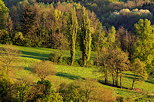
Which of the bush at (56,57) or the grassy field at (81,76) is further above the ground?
the bush at (56,57)

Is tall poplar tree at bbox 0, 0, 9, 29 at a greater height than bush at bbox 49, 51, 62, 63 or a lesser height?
greater

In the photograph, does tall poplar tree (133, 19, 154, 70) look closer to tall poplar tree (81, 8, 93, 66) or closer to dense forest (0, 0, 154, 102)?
dense forest (0, 0, 154, 102)

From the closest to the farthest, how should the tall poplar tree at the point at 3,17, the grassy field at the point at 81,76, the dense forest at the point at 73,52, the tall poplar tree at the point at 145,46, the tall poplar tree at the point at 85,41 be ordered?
the dense forest at the point at 73,52
the grassy field at the point at 81,76
the tall poplar tree at the point at 145,46
the tall poplar tree at the point at 85,41
the tall poplar tree at the point at 3,17

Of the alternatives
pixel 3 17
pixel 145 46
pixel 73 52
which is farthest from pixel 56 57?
pixel 3 17

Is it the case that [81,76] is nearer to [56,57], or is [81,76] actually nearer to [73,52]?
[56,57]

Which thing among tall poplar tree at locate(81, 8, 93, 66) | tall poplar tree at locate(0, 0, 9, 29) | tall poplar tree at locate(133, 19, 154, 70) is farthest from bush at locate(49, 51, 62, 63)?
tall poplar tree at locate(0, 0, 9, 29)

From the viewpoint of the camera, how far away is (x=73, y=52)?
215ft

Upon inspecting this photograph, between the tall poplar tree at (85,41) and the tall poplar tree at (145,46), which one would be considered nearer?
the tall poplar tree at (145,46)

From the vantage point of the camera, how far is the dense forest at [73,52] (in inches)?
1325

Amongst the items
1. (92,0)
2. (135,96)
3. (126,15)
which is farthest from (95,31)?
(92,0)

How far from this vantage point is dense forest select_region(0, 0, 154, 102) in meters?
33.7

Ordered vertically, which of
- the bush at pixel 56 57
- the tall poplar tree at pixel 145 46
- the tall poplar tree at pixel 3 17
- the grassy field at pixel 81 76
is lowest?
the grassy field at pixel 81 76

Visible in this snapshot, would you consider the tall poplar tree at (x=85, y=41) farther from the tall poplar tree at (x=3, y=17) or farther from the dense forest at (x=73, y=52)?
the tall poplar tree at (x=3, y=17)

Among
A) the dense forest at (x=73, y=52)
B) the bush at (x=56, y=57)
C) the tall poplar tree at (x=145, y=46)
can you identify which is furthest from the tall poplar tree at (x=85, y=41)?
the tall poplar tree at (x=145, y=46)
